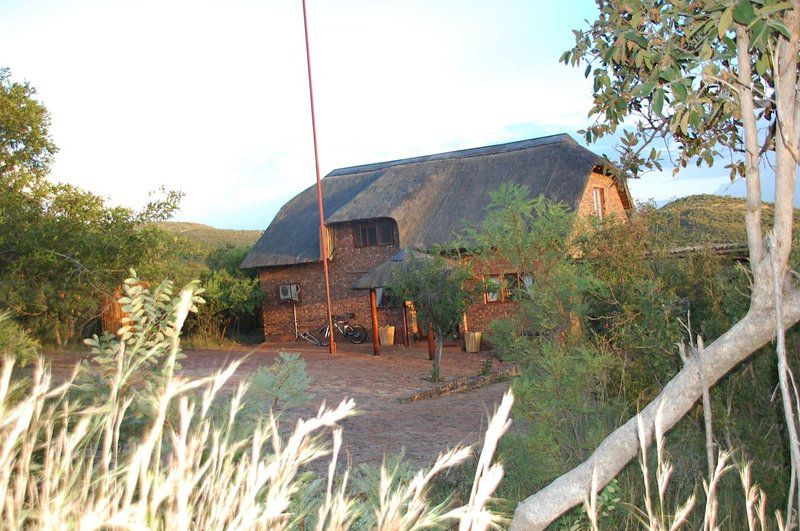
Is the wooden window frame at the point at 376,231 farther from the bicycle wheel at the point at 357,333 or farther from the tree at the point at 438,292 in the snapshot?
the tree at the point at 438,292

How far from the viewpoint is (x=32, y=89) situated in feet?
54.0

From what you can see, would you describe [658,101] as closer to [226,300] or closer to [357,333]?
[357,333]

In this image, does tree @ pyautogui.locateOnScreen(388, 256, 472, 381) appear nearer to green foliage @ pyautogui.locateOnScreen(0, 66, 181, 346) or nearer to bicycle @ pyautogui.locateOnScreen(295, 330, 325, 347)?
green foliage @ pyautogui.locateOnScreen(0, 66, 181, 346)

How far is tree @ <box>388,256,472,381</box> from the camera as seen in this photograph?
1540 centimetres

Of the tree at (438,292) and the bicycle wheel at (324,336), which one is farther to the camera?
the bicycle wheel at (324,336)

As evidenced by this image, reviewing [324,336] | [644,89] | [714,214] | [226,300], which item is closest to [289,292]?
[226,300]

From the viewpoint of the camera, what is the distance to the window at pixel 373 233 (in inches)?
916

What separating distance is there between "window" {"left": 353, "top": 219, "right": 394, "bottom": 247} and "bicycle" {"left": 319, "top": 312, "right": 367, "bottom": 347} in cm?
227

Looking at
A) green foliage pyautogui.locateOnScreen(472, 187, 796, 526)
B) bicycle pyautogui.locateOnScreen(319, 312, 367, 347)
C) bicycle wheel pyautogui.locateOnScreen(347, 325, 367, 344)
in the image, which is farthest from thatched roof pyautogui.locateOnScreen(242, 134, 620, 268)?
green foliage pyautogui.locateOnScreen(472, 187, 796, 526)

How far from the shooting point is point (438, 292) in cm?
1549

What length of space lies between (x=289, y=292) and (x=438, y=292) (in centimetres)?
1051

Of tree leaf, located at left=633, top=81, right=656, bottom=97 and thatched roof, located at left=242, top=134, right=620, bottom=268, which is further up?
thatched roof, located at left=242, top=134, right=620, bottom=268

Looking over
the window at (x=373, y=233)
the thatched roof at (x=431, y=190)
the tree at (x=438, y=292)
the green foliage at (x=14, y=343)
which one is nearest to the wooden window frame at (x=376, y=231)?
the window at (x=373, y=233)

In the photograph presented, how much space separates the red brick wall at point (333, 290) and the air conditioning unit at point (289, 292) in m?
0.14
